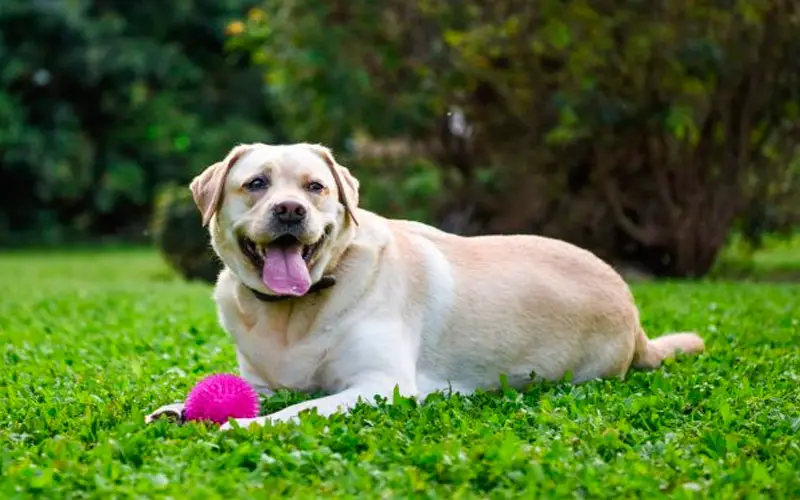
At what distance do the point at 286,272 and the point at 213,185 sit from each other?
1.67 ft

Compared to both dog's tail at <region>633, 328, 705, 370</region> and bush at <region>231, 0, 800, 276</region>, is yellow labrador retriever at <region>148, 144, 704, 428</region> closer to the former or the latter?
dog's tail at <region>633, 328, 705, 370</region>

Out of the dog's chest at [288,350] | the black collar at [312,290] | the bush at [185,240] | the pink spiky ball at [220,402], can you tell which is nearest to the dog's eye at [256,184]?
the black collar at [312,290]

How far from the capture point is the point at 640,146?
12102 mm

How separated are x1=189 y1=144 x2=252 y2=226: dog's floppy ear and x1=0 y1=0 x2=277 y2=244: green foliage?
19811mm

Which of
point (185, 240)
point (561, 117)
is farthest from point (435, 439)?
point (185, 240)

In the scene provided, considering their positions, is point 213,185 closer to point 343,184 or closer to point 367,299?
point 343,184

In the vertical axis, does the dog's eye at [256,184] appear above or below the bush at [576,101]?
above

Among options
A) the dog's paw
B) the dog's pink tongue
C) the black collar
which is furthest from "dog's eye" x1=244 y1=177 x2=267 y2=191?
the dog's paw

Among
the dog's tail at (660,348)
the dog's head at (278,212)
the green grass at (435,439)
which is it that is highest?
the dog's head at (278,212)

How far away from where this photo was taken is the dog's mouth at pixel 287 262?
4.57 meters

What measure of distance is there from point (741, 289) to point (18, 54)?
19.6 m

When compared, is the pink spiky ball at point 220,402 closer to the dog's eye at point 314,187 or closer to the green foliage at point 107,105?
the dog's eye at point 314,187

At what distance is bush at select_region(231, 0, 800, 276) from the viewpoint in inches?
448

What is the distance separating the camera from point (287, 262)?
4.61 meters
